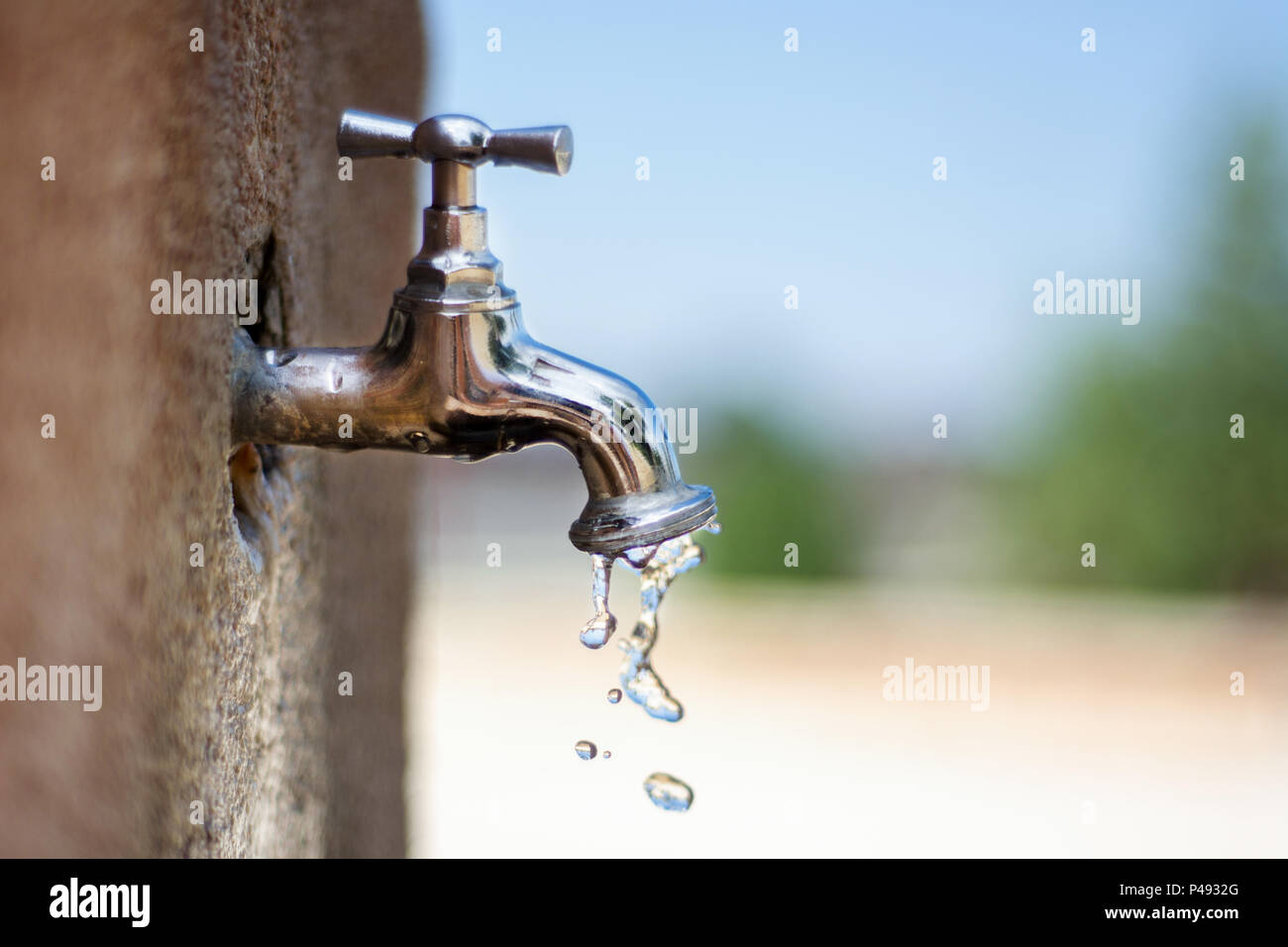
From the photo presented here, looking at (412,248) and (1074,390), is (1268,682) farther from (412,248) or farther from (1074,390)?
(412,248)

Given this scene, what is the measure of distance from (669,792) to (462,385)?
11.1 inches

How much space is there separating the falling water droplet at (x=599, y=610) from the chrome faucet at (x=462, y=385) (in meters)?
0.02

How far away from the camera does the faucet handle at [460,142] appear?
59cm

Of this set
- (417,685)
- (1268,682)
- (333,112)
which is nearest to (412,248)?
(333,112)

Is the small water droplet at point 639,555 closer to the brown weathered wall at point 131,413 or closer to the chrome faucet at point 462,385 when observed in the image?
the chrome faucet at point 462,385

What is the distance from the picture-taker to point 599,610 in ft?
2.19

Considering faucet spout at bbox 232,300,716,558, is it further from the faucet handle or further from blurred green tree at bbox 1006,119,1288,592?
blurred green tree at bbox 1006,119,1288,592

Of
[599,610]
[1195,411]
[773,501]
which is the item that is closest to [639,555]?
[599,610]

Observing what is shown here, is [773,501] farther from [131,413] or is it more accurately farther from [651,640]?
[131,413]

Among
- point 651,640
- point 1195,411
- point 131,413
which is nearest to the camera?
point 131,413

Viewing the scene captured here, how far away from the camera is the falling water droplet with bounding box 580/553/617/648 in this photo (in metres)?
0.64

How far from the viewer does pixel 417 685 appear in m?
1.24

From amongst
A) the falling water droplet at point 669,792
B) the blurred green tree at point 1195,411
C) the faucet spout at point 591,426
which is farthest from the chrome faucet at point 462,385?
the blurred green tree at point 1195,411

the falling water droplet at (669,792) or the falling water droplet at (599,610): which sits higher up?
the falling water droplet at (599,610)
